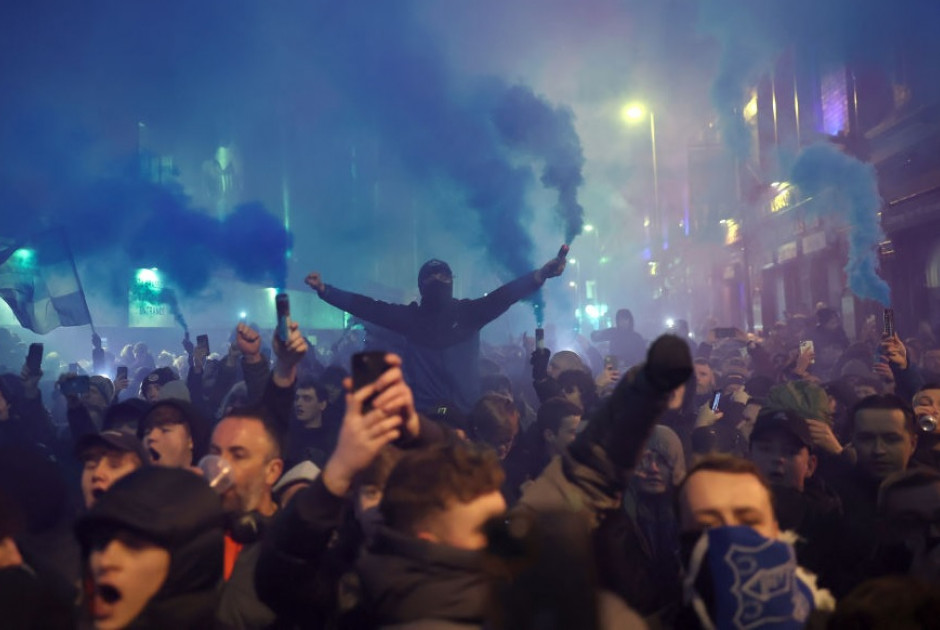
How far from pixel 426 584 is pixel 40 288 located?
11967 millimetres

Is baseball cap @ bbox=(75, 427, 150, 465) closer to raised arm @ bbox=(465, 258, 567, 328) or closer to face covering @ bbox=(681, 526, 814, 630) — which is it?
face covering @ bbox=(681, 526, 814, 630)

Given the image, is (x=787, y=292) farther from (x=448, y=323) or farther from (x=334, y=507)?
(x=334, y=507)

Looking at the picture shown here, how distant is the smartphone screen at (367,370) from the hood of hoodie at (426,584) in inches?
18.2

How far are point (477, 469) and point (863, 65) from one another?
18626 mm

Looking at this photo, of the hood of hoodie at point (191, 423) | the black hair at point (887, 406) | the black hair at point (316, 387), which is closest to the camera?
the hood of hoodie at point (191, 423)

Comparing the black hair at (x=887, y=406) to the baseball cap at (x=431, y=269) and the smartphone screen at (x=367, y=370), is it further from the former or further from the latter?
the baseball cap at (x=431, y=269)

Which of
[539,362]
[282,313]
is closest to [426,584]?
[282,313]

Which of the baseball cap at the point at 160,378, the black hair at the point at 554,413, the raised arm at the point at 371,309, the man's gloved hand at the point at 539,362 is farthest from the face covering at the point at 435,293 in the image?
the baseball cap at the point at 160,378

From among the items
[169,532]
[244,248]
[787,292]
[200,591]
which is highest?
[244,248]

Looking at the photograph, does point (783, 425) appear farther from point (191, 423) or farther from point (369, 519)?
point (191, 423)

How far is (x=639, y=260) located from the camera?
5716cm

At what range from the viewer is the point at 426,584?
2.03 metres

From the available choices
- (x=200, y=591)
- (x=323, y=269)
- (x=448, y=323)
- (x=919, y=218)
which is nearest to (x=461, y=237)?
(x=323, y=269)

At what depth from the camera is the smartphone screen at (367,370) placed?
2.32m
